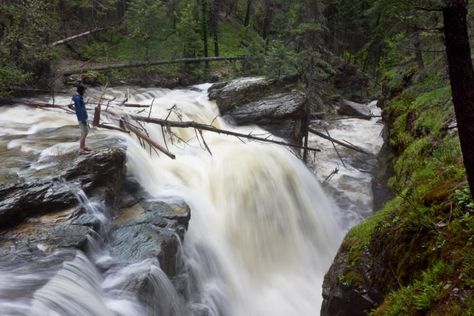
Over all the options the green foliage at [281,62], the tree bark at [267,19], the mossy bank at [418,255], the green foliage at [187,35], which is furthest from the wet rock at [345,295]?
the tree bark at [267,19]

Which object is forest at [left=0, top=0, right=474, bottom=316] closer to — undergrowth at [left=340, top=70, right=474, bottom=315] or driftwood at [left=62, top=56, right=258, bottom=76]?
undergrowth at [left=340, top=70, right=474, bottom=315]

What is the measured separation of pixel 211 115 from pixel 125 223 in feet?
35.8

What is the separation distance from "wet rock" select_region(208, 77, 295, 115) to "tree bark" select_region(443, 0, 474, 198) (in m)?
15.9

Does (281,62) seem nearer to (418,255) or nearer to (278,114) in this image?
(278,114)

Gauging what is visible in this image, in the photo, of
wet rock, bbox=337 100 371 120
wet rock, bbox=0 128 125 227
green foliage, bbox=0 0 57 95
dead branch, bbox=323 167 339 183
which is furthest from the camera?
wet rock, bbox=337 100 371 120

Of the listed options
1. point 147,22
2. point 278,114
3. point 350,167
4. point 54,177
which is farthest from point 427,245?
point 147,22

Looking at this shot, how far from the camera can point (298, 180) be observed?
1477 centimetres

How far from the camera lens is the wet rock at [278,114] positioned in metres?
18.5

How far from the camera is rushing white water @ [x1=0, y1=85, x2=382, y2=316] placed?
708cm

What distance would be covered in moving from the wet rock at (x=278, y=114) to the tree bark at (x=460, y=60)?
14382mm

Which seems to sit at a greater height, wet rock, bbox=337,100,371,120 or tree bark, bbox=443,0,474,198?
tree bark, bbox=443,0,474,198

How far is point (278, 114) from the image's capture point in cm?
1864

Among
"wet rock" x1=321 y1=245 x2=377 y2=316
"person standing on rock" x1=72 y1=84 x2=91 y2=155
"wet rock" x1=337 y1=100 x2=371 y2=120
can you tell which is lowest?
"wet rock" x1=321 y1=245 x2=377 y2=316

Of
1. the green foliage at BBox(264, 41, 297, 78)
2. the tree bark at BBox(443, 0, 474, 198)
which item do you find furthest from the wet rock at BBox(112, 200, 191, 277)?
the green foliage at BBox(264, 41, 297, 78)
